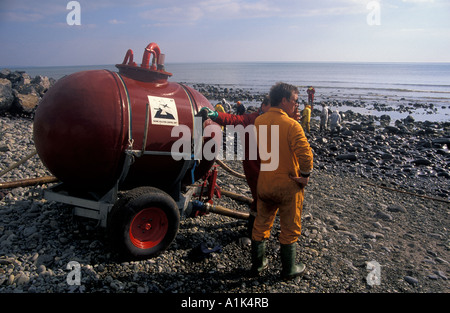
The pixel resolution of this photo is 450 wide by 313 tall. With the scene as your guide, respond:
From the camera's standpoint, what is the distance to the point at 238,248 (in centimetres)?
478

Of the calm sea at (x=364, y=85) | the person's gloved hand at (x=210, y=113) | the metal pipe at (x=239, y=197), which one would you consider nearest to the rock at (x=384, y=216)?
the metal pipe at (x=239, y=197)

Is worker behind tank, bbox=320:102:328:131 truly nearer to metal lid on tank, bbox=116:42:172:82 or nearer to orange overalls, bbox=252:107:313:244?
metal lid on tank, bbox=116:42:172:82

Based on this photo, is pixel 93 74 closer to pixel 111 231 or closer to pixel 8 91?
pixel 111 231

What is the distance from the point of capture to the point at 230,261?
4.44 meters

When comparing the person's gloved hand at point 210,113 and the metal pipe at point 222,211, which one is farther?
the metal pipe at point 222,211

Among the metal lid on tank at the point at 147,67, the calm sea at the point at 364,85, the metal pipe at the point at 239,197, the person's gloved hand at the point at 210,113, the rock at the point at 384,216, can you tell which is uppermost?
the calm sea at the point at 364,85

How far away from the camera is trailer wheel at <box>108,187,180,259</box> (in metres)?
3.87

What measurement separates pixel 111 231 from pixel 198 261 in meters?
1.20

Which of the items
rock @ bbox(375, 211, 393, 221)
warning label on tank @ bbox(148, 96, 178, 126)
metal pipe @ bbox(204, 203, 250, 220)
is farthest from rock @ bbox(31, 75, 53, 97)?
rock @ bbox(375, 211, 393, 221)

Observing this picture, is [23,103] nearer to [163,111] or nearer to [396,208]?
[163,111]

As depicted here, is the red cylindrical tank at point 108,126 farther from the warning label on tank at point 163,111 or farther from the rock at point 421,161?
the rock at point 421,161

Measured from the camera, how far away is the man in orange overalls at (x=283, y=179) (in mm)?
3865

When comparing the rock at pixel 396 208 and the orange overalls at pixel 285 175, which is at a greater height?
the orange overalls at pixel 285 175

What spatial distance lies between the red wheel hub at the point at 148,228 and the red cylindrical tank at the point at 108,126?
0.53m
